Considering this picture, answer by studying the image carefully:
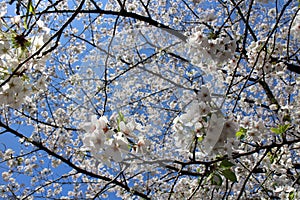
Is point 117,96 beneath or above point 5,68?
beneath

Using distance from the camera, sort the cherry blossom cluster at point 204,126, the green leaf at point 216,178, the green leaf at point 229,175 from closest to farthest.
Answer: the cherry blossom cluster at point 204,126
the green leaf at point 229,175
the green leaf at point 216,178

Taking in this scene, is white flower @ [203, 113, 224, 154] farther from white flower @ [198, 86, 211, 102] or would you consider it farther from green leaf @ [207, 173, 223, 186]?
green leaf @ [207, 173, 223, 186]

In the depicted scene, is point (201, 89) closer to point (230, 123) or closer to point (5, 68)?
point (230, 123)

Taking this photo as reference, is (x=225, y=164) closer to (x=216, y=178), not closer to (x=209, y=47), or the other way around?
(x=216, y=178)

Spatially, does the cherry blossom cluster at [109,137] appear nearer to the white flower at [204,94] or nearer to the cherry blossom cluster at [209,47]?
the white flower at [204,94]

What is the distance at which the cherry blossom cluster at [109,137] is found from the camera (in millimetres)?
1198

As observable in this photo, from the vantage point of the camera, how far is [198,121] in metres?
1.16

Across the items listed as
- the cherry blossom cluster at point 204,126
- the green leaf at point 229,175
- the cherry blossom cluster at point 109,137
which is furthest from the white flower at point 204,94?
the green leaf at point 229,175

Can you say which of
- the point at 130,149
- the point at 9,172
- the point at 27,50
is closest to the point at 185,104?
the point at 130,149

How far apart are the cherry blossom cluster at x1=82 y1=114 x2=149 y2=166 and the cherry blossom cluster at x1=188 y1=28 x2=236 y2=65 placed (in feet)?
1.45

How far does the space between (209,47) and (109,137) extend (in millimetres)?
818

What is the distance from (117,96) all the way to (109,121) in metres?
0.15

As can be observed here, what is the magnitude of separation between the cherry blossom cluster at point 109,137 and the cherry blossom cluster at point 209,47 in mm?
441

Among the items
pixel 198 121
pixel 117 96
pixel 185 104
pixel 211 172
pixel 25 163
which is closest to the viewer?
pixel 198 121
